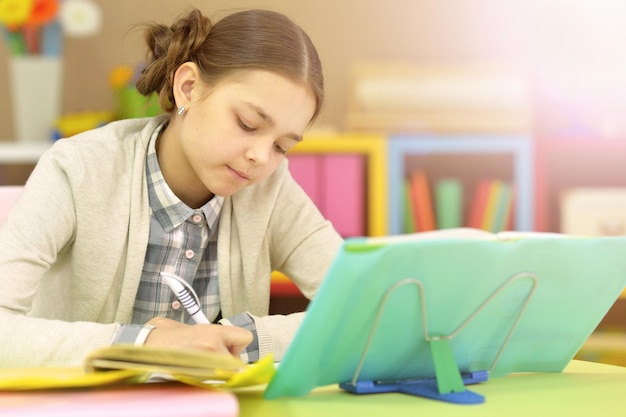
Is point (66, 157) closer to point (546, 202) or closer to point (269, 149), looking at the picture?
point (269, 149)

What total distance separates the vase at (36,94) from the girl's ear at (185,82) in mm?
1469

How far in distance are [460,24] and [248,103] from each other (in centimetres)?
192

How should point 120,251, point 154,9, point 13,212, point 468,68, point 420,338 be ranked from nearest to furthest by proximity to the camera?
point 420,338
point 13,212
point 120,251
point 468,68
point 154,9

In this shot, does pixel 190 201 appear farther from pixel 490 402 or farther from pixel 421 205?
pixel 421 205

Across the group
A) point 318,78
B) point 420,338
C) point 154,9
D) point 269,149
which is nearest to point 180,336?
point 420,338

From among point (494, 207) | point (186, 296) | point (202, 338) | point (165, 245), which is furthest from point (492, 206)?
point (202, 338)

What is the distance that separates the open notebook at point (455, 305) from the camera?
0.59 metres

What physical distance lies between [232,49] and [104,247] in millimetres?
283

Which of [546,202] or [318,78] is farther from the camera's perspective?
[546,202]

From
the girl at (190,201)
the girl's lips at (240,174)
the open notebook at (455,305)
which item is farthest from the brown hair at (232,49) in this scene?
the open notebook at (455,305)

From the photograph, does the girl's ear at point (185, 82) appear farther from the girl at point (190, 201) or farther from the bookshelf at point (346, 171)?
the bookshelf at point (346, 171)

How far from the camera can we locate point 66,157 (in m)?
1.02

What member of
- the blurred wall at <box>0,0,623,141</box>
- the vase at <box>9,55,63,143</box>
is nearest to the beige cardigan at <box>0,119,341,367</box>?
the vase at <box>9,55,63,143</box>

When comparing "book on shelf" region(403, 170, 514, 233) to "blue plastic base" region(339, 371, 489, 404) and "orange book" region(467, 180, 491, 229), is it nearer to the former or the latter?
"orange book" region(467, 180, 491, 229)
